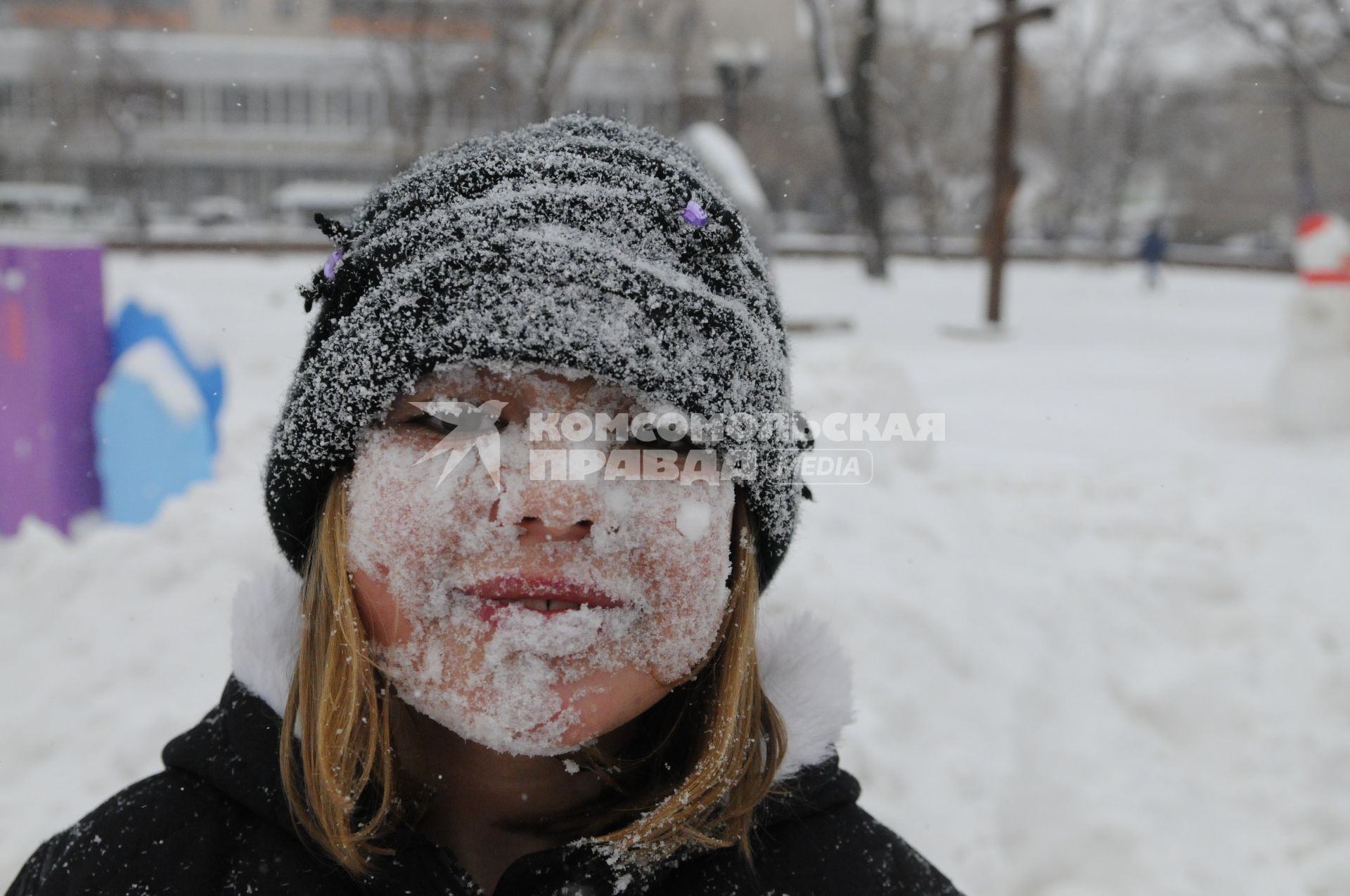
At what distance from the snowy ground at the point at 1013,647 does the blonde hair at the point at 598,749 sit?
0.41m

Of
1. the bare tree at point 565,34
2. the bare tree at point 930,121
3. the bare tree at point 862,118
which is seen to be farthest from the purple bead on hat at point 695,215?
the bare tree at point 930,121

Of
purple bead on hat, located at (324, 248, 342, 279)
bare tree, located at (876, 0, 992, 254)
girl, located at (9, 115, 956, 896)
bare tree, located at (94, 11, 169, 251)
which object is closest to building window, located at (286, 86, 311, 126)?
bare tree, located at (94, 11, 169, 251)

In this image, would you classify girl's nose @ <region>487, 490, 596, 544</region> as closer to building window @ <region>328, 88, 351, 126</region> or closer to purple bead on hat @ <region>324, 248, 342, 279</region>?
purple bead on hat @ <region>324, 248, 342, 279</region>

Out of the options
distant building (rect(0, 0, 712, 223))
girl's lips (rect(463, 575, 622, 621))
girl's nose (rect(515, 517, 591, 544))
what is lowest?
girl's lips (rect(463, 575, 622, 621))

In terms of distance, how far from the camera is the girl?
3.64 ft

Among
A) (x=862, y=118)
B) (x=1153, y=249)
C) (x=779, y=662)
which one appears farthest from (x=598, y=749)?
(x=1153, y=249)

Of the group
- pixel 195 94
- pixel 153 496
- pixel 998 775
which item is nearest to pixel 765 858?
pixel 998 775

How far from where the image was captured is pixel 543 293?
1152mm

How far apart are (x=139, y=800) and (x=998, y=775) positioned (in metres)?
2.51

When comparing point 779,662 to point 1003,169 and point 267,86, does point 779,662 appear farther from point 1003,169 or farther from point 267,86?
point 1003,169

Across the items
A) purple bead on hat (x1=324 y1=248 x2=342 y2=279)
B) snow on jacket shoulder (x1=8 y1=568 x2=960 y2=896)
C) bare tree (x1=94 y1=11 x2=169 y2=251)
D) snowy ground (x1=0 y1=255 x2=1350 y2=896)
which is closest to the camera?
snow on jacket shoulder (x1=8 y1=568 x2=960 y2=896)

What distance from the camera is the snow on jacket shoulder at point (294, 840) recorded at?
1220mm

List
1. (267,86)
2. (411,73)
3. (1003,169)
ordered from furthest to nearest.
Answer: (1003,169)
(411,73)
(267,86)

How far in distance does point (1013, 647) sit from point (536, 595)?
3022 mm
